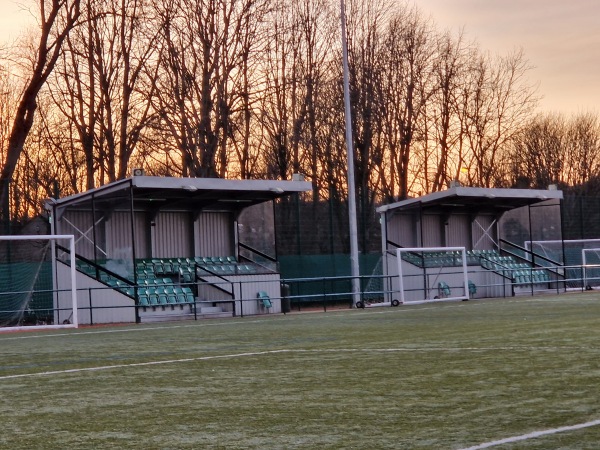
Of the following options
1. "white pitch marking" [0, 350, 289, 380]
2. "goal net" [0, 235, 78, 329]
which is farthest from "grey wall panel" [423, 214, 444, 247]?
"white pitch marking" [0, 350, 289, 380]

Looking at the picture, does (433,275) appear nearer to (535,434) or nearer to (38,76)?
(38,76)

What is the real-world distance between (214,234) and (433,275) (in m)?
6.76

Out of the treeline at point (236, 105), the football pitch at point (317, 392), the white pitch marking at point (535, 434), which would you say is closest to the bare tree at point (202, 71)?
the treeline at point (236, 105)

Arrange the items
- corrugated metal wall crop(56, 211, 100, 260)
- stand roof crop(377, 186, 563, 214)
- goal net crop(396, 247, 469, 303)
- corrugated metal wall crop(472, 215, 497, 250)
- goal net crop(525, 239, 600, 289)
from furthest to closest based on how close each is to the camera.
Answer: corrugated metal wall crop(472, 215, 497, 250)
goal net crop(525, 239, 600, 289)
stand roof crop(377, 186, 563, 214)
goal net crop(396, 247, 469, 303)
corrugated metal wall crop(56, 211, 100, 260)

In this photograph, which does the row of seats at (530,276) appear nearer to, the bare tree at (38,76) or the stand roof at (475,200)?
the stand roof at (475,200)

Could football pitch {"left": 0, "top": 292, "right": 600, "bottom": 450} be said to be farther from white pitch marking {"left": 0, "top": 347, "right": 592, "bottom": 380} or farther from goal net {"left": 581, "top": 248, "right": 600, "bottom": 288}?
Answer: goal net {"left": 581, "top": 248, "right": 600, "bottom": 288}

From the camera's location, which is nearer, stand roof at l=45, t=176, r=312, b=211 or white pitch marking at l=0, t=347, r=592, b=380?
white pitch marking at l=0, t=347, r=592, b=380

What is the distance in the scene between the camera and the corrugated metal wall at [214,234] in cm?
3156

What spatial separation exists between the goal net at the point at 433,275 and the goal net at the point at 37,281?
32.7ft

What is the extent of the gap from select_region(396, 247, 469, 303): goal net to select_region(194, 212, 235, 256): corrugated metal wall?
506 cm

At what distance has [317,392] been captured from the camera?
8508 millimetres

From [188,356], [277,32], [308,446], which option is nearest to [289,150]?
[277,32]

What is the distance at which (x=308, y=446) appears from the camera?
5953mm

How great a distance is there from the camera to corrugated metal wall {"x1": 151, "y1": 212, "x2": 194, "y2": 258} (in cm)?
3061
